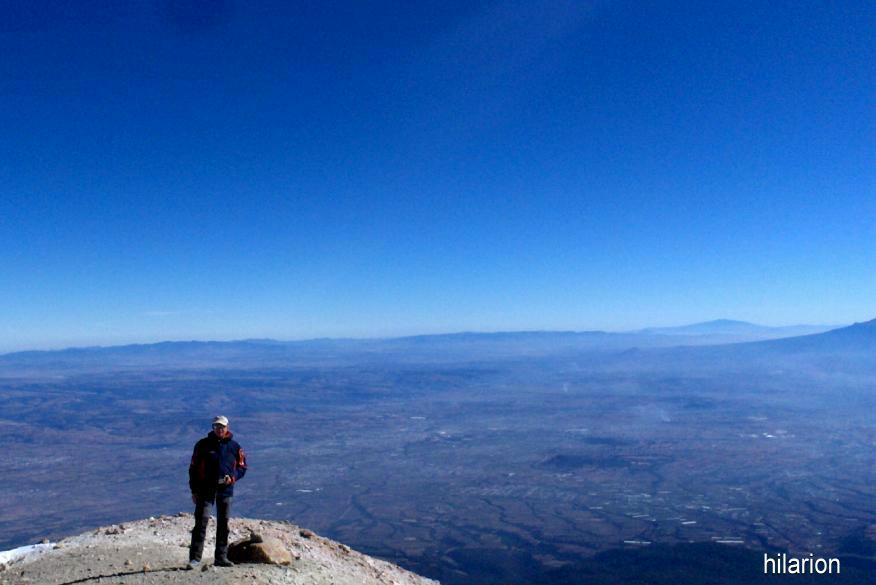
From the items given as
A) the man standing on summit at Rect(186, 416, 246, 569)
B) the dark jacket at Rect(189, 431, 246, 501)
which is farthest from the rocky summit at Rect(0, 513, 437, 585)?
the dark jacket at Rect(189, 431, 246, 501)

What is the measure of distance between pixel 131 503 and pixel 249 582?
2838 inches

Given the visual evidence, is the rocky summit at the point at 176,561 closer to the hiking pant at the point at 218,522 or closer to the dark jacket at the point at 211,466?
the hiking pant at the point at 218,522

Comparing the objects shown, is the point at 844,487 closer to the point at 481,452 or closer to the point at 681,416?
A: the point at 481,452

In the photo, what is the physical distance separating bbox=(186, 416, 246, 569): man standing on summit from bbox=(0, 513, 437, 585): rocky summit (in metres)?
0.46

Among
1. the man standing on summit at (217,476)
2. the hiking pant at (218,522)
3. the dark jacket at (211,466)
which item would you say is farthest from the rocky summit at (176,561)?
the dark jacket at (211,466)

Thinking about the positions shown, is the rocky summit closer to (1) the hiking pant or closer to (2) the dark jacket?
(1) the hiking pant

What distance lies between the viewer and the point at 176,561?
9.84 m

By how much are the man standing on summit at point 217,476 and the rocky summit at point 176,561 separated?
18.1 inches

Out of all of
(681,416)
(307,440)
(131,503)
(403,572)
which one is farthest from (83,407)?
(403,572)

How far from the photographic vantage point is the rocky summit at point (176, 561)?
891 centimetres

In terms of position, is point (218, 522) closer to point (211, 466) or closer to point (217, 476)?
point (217, 476)

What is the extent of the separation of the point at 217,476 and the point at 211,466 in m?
0.17

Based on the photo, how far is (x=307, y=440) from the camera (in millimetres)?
115375

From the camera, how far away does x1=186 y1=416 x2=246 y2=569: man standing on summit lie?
8.84m
